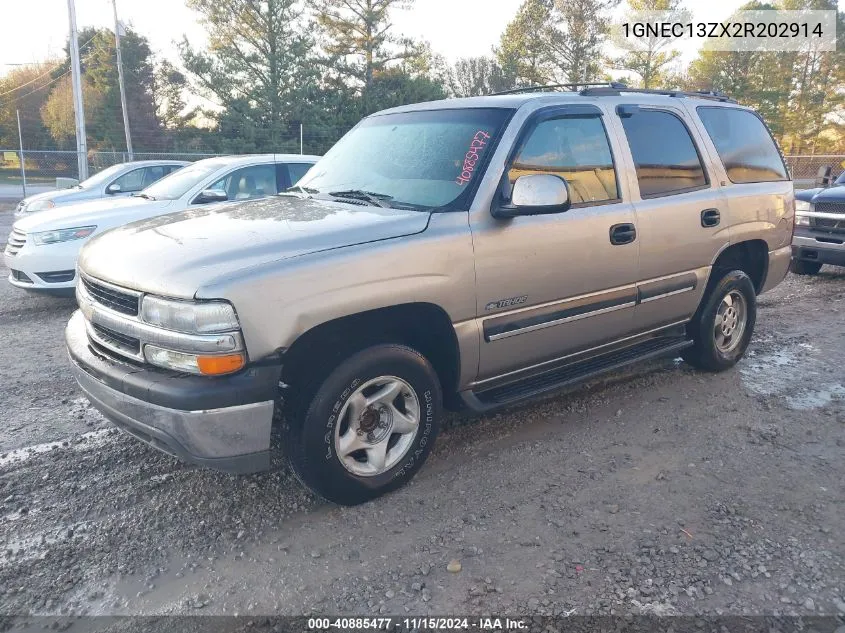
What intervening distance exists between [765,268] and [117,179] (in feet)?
30.9

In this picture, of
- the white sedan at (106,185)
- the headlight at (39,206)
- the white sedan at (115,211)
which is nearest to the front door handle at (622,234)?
the white sedan at (115,211)

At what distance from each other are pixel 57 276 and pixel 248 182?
234 centimetres

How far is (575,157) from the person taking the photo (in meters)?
3.96

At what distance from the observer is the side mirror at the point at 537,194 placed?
11.0ft

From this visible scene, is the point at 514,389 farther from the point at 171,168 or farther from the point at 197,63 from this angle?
the point at 197,63

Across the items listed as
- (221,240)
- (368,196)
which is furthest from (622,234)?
(221,240)

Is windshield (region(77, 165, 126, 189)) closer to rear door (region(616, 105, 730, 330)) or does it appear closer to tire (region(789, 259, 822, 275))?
rear door (region(616, 105, 730, 330))

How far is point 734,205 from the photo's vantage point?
4.83 metres

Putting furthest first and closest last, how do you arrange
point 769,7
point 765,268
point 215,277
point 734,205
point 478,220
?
point 769,7 → point 765,268 → point 734,205 → point 478,220 → point 215,277

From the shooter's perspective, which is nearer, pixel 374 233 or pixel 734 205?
pixel 374 233

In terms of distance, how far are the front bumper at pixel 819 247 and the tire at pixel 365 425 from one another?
7157 millimetres

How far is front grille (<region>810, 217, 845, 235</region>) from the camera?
8.49 metres

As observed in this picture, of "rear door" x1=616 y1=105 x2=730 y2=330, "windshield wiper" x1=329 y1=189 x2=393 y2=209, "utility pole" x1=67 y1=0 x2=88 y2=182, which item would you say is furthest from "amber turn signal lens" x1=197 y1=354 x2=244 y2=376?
"utility pole" x1=67 y1=0 x2=88 y2=182

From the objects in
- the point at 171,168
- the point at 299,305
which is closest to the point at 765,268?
the point at 299,305
